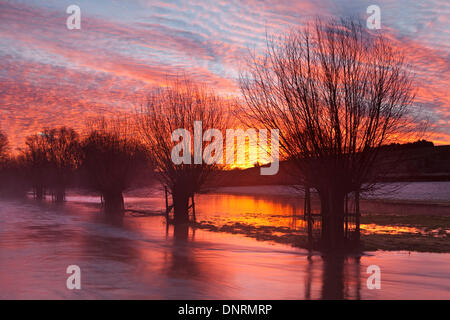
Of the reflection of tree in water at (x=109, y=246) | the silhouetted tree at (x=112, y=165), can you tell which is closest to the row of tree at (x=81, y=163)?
the silhouetted tree at (x=112, y=165)

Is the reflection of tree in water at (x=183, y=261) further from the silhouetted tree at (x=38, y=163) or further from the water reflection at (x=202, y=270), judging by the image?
the silhouetted tree at (x=38, y=163)

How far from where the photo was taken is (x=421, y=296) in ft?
30.3

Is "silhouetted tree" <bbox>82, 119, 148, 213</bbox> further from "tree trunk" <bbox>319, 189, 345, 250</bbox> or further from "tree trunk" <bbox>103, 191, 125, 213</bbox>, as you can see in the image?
"tree trunk" <bbox>319, 189, 345, 250</bbox>

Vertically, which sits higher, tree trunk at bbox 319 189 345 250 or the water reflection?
tree trunk at bbox 319 189 345 250

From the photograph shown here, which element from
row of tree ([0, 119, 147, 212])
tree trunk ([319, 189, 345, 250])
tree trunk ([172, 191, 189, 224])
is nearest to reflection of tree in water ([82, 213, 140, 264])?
tree trunk ([172, 191, 189, 224])

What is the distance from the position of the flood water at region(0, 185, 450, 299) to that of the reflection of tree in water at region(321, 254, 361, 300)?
0.02 m

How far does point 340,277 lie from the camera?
11.1m

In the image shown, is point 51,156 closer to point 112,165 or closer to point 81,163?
point 81,163

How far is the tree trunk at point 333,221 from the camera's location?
15.9 m

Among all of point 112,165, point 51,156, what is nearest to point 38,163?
point 51,156

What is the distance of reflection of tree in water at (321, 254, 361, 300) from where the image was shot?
936cm
